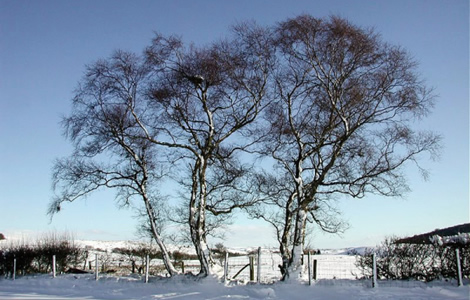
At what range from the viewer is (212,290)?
15695 mm

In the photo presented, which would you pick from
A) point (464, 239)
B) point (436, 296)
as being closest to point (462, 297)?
point (436, 296)

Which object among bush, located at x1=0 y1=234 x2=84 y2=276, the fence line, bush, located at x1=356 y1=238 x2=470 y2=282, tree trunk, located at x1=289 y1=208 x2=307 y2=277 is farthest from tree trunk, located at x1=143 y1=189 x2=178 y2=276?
bush, located at x1=0 y1=234 x2=84 y2=276

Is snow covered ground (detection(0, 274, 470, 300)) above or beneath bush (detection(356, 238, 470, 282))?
beneath

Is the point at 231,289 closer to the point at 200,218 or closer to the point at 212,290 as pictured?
the point at 212,290

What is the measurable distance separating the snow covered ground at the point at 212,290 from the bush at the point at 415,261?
2.67 ft

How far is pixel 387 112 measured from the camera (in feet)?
53.9

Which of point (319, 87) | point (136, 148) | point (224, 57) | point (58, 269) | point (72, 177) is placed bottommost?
point (58, 269)

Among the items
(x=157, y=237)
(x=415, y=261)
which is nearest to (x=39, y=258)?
(x=157, y=237)

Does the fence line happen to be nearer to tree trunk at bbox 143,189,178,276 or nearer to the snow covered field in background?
the snow covered field in background

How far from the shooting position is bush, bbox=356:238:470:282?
14.2 m

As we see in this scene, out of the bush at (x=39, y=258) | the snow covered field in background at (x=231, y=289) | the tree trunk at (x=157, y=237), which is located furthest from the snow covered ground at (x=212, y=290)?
the bush at (x=39, y=258)

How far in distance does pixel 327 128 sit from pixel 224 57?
16.6ft

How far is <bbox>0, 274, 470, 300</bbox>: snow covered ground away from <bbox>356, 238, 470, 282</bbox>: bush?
2.67 feet

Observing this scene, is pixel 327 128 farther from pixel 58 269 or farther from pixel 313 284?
pixel 58 269
